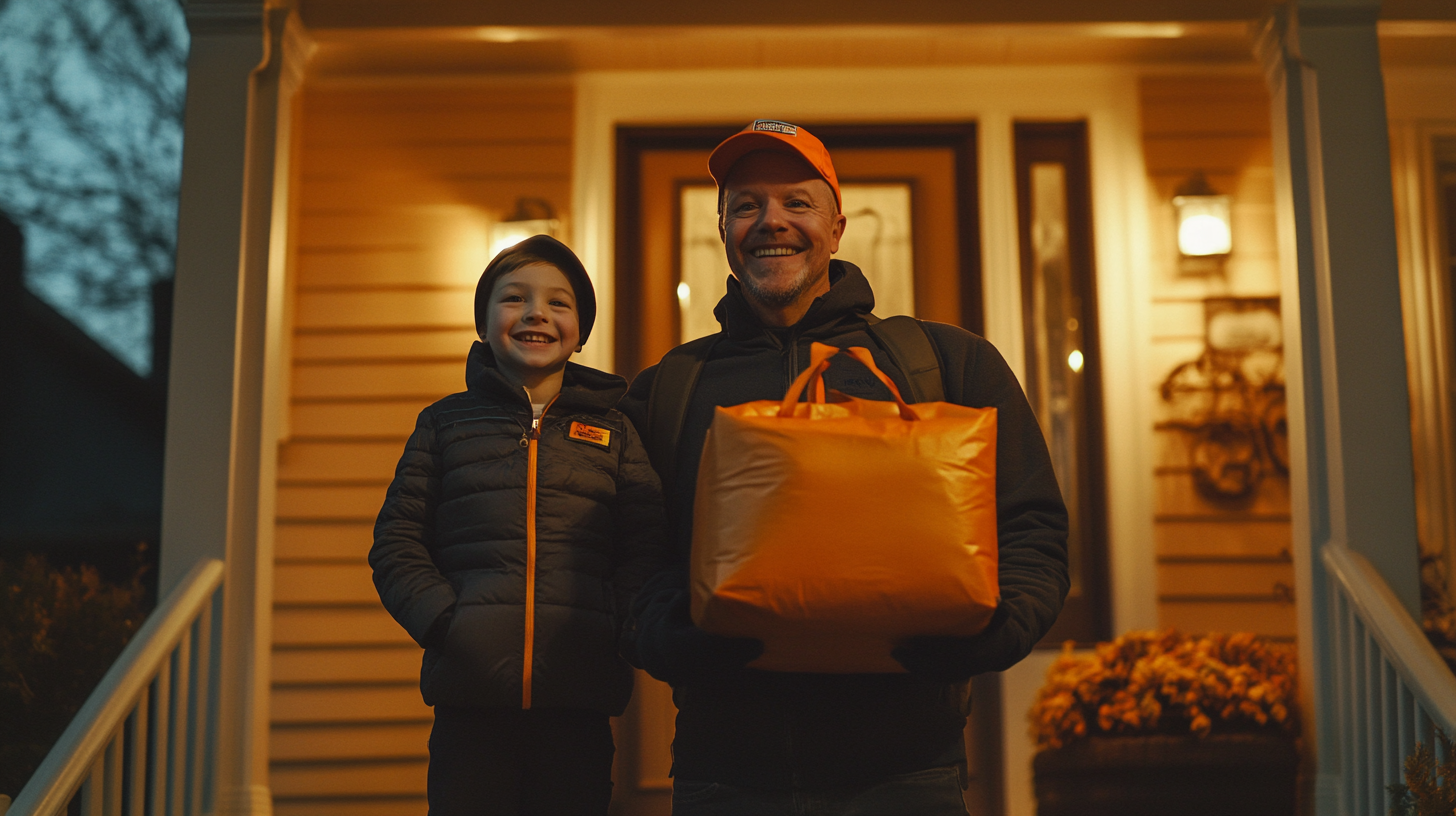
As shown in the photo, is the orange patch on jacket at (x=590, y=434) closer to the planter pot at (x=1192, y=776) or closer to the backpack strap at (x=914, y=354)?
the backpack strap at (x=914, y=354)

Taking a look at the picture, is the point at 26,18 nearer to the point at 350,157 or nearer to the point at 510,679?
the point at 350,157

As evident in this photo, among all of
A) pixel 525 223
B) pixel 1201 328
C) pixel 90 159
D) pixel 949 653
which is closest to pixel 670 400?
pixel 949 653

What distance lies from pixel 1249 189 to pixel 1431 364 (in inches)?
34.4

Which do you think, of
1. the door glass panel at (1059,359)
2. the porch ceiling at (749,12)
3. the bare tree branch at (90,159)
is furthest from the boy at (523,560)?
the bare tree branch at (90,159)

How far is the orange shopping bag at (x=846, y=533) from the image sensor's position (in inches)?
47.4

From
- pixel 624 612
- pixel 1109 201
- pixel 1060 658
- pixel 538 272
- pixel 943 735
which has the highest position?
pixel 1109 201

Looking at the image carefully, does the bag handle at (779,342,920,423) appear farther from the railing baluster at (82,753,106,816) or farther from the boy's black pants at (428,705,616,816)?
the railing baluster at (82,753,106,816)

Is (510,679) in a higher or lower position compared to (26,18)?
lower

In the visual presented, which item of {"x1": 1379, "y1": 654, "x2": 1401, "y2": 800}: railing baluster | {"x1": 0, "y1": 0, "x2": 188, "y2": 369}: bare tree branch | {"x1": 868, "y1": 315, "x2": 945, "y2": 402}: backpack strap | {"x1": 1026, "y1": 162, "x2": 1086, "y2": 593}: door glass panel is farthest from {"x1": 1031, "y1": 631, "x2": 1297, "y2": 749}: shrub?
{"x1": 0, "y1": 0, "x2": 188, "y2": 369}: bare tree branch

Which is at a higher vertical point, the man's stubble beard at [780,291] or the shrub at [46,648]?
the man's stubble beard at [780,291]

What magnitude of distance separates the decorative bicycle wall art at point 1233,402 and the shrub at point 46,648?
337cm

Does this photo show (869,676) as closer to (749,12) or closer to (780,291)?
(780,291)

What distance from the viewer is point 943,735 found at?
1433 millimetres

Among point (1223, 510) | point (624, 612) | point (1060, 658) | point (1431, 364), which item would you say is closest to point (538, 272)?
point (624, 612)
